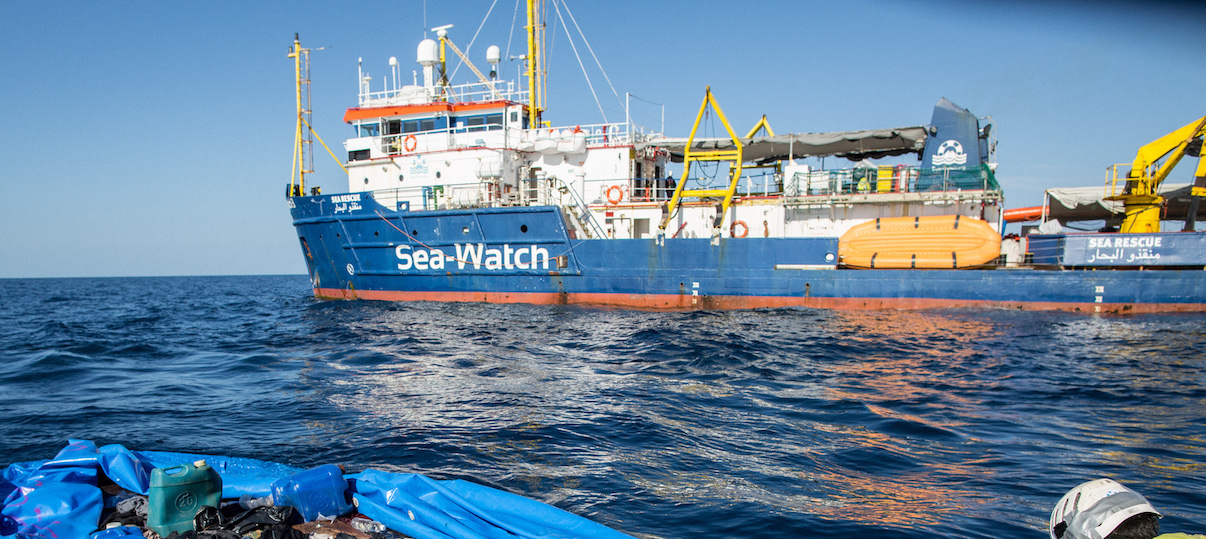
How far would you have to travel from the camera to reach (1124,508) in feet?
7.19

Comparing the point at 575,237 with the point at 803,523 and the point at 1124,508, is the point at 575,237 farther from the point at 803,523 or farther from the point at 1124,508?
A: the point at 1124,508

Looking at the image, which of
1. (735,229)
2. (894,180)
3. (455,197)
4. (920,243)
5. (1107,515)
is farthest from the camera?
(455,197)

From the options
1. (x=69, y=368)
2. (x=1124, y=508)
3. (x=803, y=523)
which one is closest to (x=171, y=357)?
(x=69, y=368)

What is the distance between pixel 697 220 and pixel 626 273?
2517mm

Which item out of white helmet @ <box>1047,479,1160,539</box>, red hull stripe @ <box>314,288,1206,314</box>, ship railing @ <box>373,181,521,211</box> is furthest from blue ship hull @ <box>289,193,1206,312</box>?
white helmet @ <box>1047,479,1160,539</box>

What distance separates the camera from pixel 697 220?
17578 millimetres

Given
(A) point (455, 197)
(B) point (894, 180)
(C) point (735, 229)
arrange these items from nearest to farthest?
(B) point (894, 180) < (C) point (735, 229) < (A) point (455, 197)

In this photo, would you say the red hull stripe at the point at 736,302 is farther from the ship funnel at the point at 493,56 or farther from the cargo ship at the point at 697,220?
the ship funnel at the point at 493,56

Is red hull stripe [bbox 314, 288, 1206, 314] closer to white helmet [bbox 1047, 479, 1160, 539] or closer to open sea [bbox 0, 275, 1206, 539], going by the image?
open sea [bbox 0, 275, 1206, 539]

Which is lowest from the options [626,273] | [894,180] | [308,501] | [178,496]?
[308,501]

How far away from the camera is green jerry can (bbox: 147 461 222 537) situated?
3453 millimetres

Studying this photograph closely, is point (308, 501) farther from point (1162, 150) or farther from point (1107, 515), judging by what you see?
Answer: point (1162, 150)

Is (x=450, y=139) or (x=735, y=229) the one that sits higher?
(x=450, y=139)

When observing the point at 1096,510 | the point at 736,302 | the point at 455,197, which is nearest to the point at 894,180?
the point at 736,302
